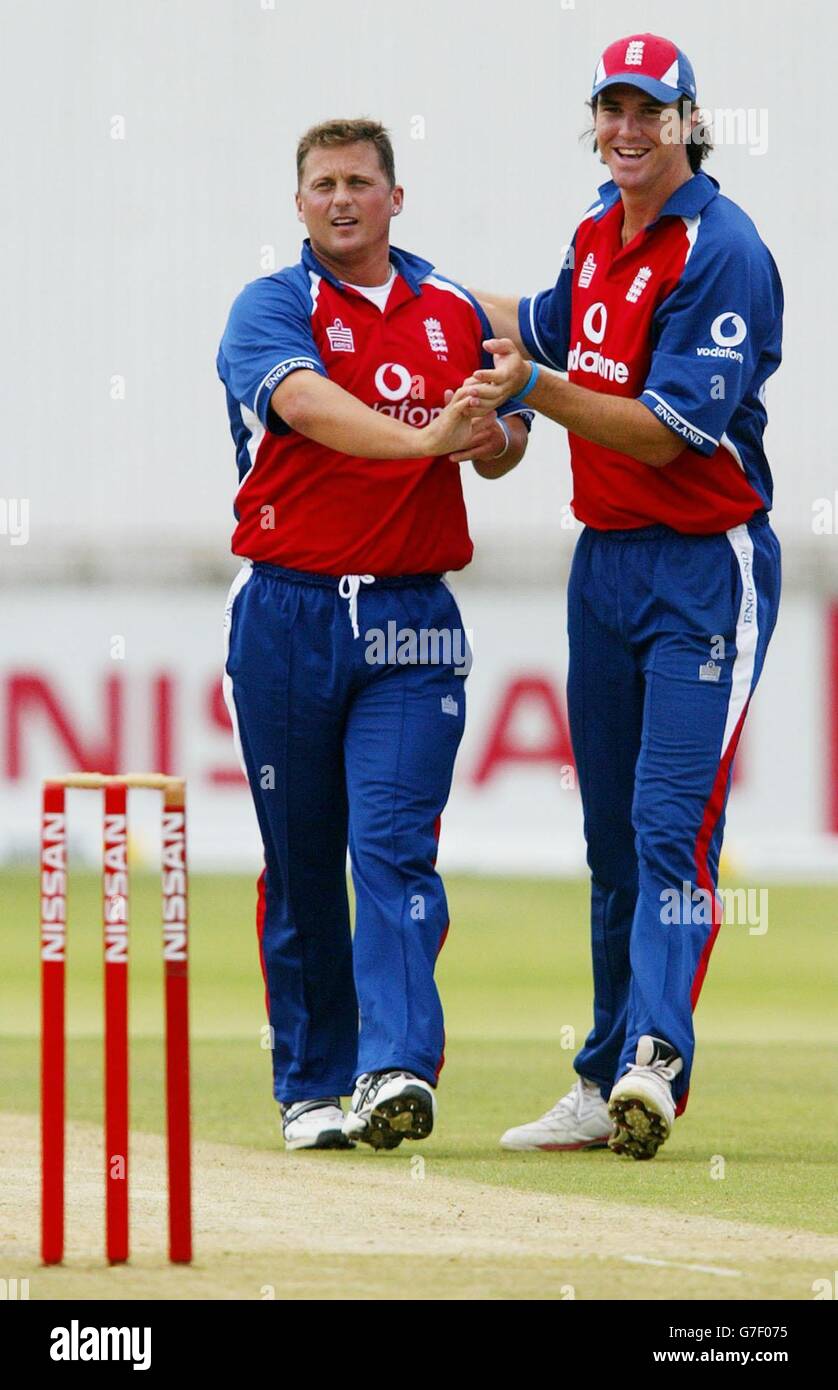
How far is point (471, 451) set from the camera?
6305 mm

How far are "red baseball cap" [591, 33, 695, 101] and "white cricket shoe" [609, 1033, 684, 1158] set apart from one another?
2260 millimetres

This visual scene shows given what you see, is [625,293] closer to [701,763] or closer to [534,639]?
[701,763]

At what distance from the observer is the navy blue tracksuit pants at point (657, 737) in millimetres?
6117

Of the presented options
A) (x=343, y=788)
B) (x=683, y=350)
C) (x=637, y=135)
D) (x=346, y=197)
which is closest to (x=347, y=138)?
(x=346, y=197)

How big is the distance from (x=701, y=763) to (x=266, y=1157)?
4.63 ft

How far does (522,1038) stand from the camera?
10.2 m

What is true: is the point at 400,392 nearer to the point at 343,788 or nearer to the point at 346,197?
the point at 346,197

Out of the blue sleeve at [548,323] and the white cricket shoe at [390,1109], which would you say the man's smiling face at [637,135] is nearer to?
the blue sleeve at [548,323]

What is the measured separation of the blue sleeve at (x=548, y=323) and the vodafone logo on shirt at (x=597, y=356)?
278mm

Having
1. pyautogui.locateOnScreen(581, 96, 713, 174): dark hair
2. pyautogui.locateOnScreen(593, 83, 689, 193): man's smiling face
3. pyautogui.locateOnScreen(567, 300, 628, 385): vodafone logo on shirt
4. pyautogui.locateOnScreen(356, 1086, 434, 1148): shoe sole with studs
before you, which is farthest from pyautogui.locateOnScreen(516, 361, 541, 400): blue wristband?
pyautogui.locateOnScreen(356, 1086, 434, 1148): shoe sole with studs

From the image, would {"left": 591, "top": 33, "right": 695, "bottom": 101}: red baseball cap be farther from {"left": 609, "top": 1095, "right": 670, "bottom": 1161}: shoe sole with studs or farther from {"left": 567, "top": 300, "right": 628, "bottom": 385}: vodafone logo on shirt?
{"left": 609, "top": 1095, "right": 670, "bottom": 1161}: shoe sole with studs

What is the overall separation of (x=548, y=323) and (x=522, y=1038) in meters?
4.07
